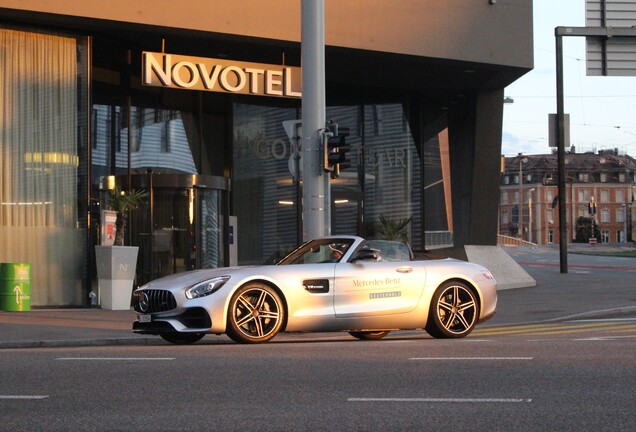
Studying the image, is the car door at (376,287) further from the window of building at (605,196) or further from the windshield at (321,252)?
the window of building at (605,196)

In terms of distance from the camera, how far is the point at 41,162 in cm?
2281

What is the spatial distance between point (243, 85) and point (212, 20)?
245 cm

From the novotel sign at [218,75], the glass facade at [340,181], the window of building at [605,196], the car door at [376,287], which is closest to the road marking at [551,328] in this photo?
the car door at [376,287]

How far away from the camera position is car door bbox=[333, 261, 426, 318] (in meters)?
13.5

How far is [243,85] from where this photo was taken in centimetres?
2469

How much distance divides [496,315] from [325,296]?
24.2 ft

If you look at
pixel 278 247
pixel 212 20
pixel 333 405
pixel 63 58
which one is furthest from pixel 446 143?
pixel 333 405

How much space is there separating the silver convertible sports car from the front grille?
1cm

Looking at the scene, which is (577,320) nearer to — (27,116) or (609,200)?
(27,116)

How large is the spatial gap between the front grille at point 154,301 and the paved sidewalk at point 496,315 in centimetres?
158

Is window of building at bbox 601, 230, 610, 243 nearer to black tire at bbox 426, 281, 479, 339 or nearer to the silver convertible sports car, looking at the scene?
the silver convertible sports car

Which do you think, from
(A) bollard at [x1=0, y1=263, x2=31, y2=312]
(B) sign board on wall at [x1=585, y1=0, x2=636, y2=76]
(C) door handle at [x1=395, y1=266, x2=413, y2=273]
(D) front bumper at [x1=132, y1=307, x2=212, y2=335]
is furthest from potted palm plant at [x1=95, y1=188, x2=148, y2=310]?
(B) sign board on wall at [x1=585, y1=0, x2=636, y2=76]

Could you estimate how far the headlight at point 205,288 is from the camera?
12.8m

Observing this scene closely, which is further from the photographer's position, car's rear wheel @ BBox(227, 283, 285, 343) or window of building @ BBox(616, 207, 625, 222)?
window of building @ BBox(616, 207, 625, 222)
